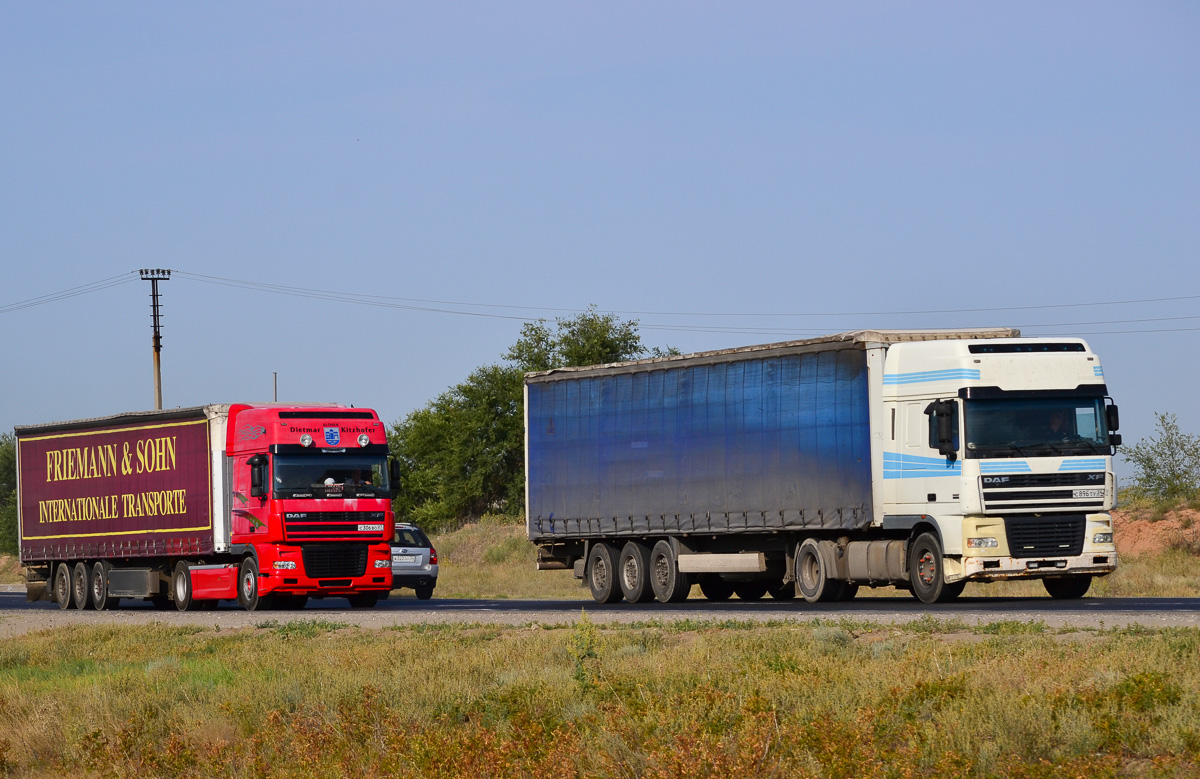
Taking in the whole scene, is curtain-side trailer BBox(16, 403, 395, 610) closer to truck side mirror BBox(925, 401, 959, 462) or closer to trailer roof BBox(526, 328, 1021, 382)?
trailer roof BBox(526, 328, 1021, 382)

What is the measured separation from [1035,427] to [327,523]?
Result: 13.6 meters

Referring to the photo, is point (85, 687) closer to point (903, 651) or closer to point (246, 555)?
point (903, 651)

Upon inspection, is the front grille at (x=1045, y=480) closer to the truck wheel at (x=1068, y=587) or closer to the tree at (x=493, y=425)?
the truck wheel at (x=1068, y=587)

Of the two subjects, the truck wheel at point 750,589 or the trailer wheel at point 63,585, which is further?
the trailer wheel at point 63,585

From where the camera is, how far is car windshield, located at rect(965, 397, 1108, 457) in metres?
23.8

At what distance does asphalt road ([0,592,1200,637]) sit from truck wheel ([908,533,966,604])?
23cm

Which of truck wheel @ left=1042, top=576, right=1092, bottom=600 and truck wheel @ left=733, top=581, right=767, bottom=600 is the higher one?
truck wheel @ left=1042, top=576, right=1092, bottom=600

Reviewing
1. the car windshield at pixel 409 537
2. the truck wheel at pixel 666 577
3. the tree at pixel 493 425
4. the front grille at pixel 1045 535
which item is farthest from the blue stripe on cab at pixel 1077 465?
the tree at pixel 493 425

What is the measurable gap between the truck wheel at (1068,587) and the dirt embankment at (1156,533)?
1983 centimetres

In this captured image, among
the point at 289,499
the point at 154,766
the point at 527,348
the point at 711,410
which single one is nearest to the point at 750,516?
the point at 711,410

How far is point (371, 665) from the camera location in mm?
17188

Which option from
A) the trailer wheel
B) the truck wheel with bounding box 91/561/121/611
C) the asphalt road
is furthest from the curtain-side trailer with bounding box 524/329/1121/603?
the trailer wheel

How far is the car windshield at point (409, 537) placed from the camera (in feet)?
122

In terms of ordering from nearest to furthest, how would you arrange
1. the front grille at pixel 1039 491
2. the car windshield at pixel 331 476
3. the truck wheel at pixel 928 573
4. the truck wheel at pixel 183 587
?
the front grille at pixel 1039 491 < the truck wheel at pixel 928 573 < the car windshield at pixel 331 476 < the truck wheel at pixel 183 587
